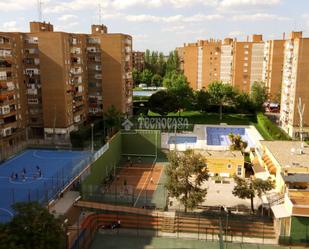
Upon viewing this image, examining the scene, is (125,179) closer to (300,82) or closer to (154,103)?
(154,103)

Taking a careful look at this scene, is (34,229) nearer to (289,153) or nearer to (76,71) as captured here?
(289,153)

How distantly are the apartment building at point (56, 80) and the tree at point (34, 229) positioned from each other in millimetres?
23289

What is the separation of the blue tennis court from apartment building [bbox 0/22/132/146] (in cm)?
505

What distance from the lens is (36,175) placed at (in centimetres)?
2892

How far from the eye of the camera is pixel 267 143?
105 feet

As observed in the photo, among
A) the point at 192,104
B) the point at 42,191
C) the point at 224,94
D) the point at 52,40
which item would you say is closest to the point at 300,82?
the point at 224,94

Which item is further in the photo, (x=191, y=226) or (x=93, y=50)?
(x=93, y=50)

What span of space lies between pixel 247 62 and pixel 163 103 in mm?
25372

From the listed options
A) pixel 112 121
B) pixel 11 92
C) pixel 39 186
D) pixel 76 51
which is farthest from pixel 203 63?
pixel 39 186

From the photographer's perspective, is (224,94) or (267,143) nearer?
(267,143)

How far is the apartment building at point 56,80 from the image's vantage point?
37781 millimetres

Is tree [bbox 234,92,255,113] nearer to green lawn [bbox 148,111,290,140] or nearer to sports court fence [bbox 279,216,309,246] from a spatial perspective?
green lawn [bbox 148,111,290,140]

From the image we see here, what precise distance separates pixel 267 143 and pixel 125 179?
13.2 metres

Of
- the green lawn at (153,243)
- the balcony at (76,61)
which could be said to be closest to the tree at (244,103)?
the balcony at (76,61)
